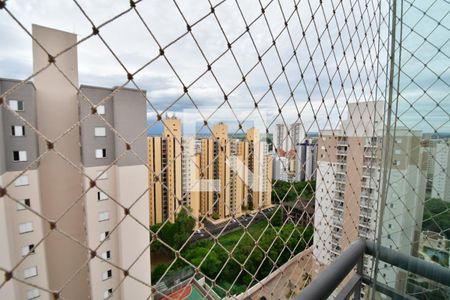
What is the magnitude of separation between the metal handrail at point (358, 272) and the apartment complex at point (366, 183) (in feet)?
0.10

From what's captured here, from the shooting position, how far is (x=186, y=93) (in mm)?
488

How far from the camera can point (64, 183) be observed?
50.9 inches

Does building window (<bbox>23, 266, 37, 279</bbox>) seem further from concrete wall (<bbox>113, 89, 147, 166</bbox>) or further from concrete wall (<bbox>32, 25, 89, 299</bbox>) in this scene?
concrete wall (<bbox>113, 89, 147, 166</bbox>)

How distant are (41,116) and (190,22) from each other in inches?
45.0

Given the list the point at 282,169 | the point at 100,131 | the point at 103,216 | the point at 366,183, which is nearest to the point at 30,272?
the point at 103,216

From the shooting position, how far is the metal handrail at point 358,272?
0.54 meters

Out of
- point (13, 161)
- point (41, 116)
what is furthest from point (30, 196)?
point (41, 116)

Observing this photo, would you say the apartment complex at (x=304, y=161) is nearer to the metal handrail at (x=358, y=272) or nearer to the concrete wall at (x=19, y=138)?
the metal handrail at (x=358, y=272)

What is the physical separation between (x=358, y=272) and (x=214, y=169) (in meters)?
0.92

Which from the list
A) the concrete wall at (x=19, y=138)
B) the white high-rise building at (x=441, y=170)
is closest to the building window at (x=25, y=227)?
the concrete wall at (x=19, y=138)

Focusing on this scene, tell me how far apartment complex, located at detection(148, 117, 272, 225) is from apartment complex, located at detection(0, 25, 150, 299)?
21cm

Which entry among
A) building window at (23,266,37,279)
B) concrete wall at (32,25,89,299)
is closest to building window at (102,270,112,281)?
concrete wall at (32,25,89,299)

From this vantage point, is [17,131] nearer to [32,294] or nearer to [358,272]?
[32,294]

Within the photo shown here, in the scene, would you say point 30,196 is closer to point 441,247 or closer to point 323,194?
point 323,194
